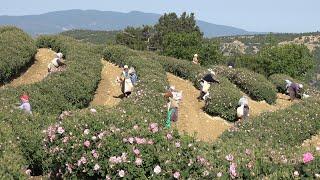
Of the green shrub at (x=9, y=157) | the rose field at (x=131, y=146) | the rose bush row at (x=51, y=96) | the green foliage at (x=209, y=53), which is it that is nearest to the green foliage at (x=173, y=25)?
the green foliage at (x=209, y=53)

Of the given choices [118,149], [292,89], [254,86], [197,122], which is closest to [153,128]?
[118,149]

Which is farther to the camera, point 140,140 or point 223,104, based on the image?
point 223,104

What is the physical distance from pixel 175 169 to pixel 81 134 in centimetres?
223

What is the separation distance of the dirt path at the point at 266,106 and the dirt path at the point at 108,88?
243 inches

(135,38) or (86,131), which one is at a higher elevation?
(86,131)

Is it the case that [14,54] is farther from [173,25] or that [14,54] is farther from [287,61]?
[173,25]

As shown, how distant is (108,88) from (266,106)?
310 inches

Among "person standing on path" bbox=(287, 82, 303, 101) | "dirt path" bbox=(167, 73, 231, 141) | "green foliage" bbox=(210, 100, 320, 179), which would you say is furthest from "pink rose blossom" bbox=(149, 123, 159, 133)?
"person standing on path" bbox=(287, 82, 303, 101)

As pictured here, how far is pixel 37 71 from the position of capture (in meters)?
24.8

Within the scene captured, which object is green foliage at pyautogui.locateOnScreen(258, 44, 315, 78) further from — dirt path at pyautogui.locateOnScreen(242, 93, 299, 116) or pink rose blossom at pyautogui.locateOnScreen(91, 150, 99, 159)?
pink rose blossom at pyautogui.locateOnScreen(91, 150, 99, 159)

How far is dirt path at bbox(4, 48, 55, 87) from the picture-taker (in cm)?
2270

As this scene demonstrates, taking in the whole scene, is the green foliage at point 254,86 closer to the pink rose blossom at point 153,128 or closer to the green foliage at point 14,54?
the green foliage at point 14,54

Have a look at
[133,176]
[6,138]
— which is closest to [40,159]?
[6,138]

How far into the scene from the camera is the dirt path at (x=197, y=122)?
18625 mm
